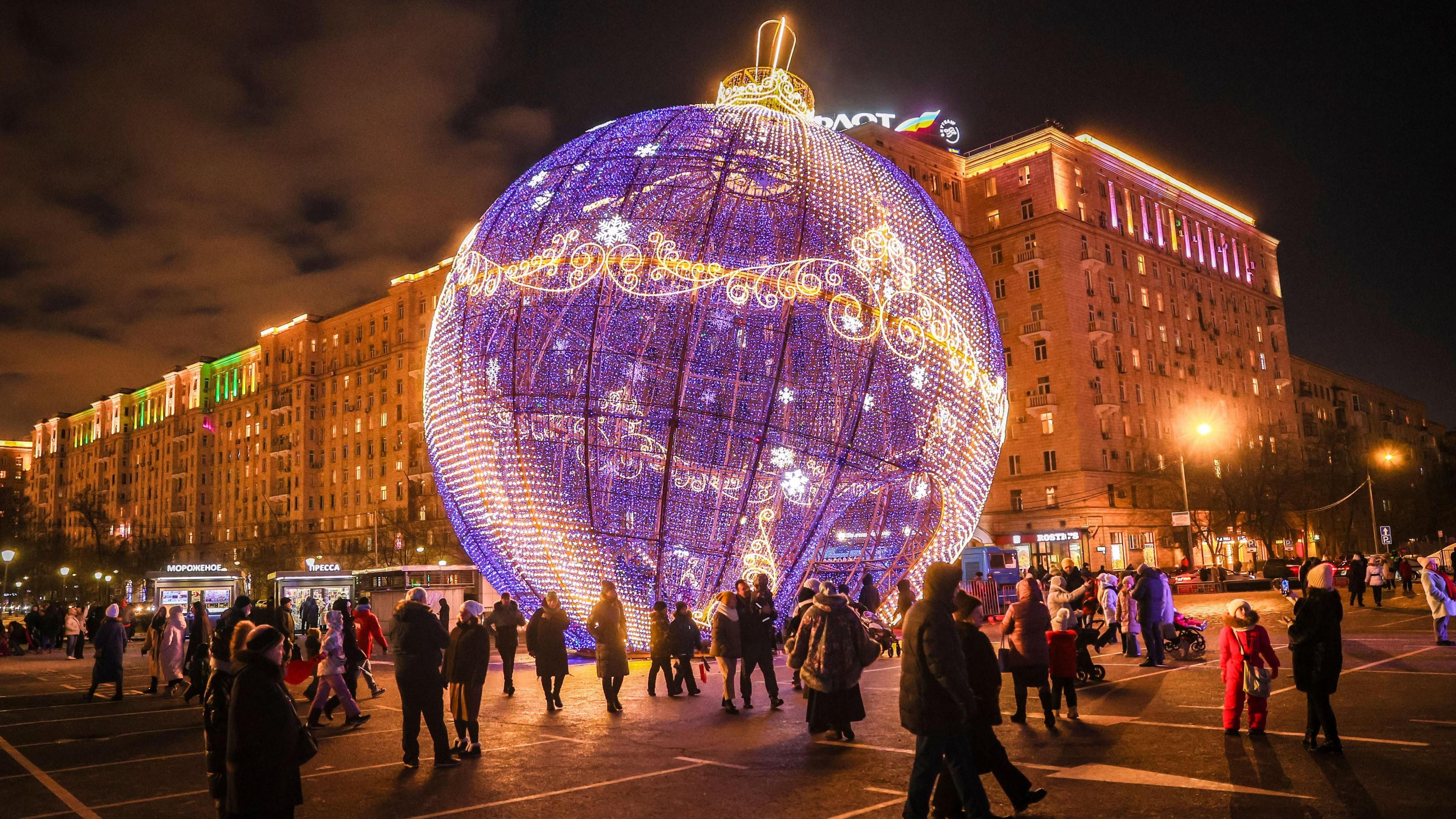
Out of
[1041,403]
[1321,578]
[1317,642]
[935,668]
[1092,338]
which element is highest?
[1092,338]

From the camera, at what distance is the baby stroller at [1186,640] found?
53.3 ft

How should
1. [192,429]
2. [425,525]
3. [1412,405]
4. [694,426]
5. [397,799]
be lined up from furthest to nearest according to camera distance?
[1412,405], [192,429], [425,525], [694,426], [397,799]

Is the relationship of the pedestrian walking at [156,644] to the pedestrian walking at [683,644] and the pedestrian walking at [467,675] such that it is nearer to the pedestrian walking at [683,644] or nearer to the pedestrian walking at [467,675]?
the pedestrian walking at [683,644]

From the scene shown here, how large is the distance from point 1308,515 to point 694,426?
59968mm

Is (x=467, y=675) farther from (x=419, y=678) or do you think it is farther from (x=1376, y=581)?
(x=1376, y=581)

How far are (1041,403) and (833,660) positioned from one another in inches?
2078

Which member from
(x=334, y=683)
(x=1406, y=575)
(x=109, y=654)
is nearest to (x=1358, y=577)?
(x=1406, y=575)

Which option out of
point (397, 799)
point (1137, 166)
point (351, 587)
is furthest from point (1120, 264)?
point (397, 799)

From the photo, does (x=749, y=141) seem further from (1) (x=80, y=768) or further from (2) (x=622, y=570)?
(1) (x=80, y=768)

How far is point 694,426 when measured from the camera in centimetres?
1608

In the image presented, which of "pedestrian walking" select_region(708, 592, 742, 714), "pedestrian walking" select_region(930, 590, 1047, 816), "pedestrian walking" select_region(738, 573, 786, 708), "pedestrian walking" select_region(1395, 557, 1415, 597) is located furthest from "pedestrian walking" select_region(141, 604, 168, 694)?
"pedestrian walking" select_region(1395, 557, 1415, 597)

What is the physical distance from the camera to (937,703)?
20.5 feet

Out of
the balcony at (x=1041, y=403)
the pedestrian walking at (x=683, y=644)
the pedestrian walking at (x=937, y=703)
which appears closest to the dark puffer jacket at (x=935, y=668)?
the pedestrian walking at (x=937, y=703)

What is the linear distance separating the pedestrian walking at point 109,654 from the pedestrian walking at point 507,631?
6393 mm
